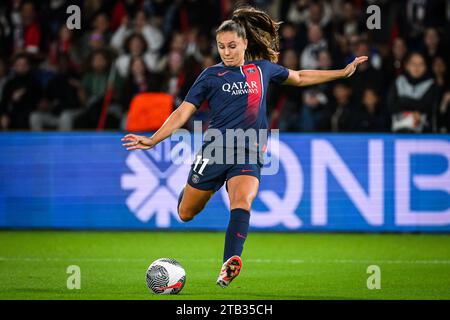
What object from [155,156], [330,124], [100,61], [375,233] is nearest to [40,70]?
[100,61]

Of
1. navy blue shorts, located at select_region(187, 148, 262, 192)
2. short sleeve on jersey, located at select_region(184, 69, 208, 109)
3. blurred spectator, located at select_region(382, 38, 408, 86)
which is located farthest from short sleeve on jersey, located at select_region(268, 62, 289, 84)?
blurred spectator, located at select_region(382, 38, 408, 86)

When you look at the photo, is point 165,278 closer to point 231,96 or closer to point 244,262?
point 231,96

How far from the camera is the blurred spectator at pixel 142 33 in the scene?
15172 millimetres

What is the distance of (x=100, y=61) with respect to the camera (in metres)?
14.3

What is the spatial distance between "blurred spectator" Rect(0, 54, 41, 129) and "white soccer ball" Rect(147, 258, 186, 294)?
291 inches

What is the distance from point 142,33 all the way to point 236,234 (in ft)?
28.2

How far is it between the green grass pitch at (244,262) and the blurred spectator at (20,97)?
2.48 meters

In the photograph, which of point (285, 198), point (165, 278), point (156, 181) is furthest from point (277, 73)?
point (156, 181)

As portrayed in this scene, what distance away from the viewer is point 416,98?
491 inches

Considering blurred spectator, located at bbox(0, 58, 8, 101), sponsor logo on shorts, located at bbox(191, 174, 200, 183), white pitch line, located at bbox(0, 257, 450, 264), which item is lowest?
white pitch line, located at bbox(0, 257, 450, 264)

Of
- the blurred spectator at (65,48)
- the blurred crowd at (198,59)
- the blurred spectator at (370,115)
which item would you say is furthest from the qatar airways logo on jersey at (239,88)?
the blurred spectator at (65,48)

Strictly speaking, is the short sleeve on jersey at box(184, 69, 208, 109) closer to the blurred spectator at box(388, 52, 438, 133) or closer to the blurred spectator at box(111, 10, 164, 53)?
the blurred spectator at box(388, 52, 438, 133)

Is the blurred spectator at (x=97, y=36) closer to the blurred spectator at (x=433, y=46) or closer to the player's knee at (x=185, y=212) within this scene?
the blurred spectator at (x=433, y=46)

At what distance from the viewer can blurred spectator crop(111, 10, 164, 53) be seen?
1517cm
